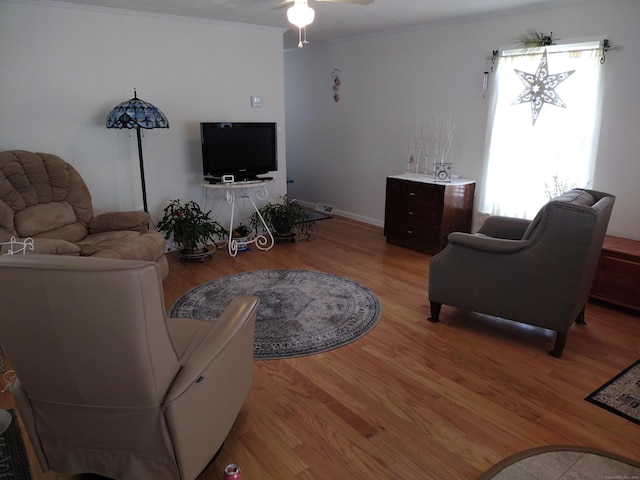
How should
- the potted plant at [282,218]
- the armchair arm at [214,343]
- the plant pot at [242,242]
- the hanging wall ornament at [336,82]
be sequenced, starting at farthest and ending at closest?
the hanging wall ornament at [336,82], the potted plant at [282,218], the plant pot at [242,242], the armchair arm at [214,343]

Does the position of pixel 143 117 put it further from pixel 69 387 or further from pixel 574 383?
pixel 574 383

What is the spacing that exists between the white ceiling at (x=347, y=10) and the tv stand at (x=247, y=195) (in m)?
1.59

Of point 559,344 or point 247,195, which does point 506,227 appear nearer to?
point 559,344

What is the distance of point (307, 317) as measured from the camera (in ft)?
10.6

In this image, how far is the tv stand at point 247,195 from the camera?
4.52m

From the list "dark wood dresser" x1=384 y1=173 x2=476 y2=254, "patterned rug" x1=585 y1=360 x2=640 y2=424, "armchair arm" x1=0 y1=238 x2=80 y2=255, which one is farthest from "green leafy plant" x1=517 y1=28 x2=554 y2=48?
"armchair arm" x1=0 y1=238 x2=80 y2=255

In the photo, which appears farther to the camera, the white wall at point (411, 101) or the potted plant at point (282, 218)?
the potted plant at point (282, 218)

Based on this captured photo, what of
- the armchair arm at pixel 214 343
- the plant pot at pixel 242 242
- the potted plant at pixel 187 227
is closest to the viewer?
the armchair arm at pixel 214 343

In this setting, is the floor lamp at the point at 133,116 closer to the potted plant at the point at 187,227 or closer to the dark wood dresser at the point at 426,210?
the potted plant at the point at 187,227

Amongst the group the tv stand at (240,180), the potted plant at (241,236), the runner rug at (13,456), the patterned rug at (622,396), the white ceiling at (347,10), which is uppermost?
the white ceiling at (347,10)

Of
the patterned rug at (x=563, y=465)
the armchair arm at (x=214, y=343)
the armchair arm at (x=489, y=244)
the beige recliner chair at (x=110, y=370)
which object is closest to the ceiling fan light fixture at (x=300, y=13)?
the armchair arm at (x=489, y=244)

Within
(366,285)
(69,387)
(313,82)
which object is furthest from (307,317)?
(313,82)

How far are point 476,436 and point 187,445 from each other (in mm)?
1283

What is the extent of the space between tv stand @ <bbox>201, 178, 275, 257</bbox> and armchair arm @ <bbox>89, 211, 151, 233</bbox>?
0.85m
